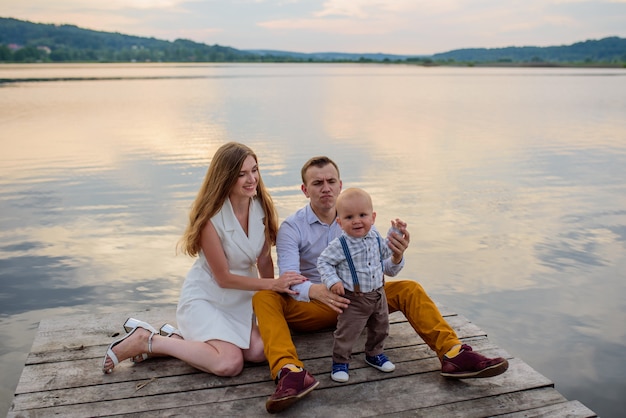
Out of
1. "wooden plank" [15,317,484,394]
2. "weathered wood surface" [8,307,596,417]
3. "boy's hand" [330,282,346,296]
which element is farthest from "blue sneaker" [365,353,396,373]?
"boy's hand" [330,282,346,296]

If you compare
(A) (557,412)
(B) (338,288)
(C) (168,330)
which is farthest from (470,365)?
(C) (168,330)

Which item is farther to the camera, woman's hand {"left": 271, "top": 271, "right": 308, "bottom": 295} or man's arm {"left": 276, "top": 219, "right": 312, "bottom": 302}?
man's arm {"left": 276, "top": 219, "right": 312, "bottom": 302}

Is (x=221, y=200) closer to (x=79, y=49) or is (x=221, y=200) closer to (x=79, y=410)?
(x=79, y=410)

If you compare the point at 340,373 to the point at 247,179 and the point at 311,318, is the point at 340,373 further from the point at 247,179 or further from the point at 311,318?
the point at 247,179

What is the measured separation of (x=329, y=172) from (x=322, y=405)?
1.50 meters

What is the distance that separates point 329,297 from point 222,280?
2.62 feet

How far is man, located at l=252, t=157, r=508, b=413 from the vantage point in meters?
3.58

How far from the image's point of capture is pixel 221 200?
4.12m

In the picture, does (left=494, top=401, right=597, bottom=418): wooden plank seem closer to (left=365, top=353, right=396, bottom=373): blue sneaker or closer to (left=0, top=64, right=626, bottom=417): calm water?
(left=365, top=353, right=396, bottom=373): blue sneaker

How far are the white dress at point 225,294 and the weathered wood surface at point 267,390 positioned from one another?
260 millimetres

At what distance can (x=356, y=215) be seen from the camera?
3.61 meters

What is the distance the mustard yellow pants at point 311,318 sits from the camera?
12.3ft

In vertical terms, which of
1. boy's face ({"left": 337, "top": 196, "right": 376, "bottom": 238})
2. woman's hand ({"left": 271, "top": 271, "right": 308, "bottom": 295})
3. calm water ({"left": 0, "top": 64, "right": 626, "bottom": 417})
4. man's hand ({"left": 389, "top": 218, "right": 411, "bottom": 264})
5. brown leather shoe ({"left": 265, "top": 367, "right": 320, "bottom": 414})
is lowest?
calm water ({"left": 0, "top": 64, "right": 626, "bottom": 417})

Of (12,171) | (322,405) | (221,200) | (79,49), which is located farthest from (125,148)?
(79,49)
